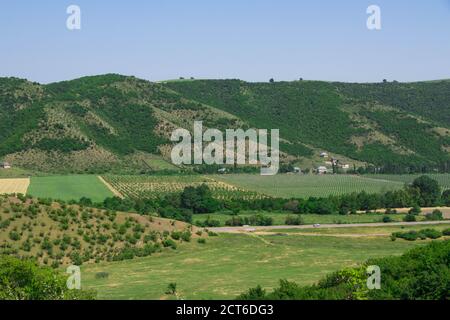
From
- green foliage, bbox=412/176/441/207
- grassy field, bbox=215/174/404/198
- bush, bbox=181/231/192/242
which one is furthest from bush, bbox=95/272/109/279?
green foliage, bbox=412/176/441/207

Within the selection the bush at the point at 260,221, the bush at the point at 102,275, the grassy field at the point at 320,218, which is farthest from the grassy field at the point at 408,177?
the bush at the point at 102,275

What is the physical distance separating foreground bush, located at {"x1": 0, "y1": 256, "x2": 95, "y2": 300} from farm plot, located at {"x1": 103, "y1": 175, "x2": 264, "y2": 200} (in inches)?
2645

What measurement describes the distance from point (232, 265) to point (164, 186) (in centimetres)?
6481

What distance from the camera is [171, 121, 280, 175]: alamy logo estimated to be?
154500mm

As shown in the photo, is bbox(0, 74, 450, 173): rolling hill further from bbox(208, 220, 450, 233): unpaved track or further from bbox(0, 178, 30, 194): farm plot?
bbox(208, 220, 450, 233): unpaved track

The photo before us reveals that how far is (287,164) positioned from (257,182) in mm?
33699

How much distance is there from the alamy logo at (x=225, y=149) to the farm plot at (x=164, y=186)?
20784mm

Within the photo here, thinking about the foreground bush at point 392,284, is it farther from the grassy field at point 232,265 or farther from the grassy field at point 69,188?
the grassy field at point 69,188

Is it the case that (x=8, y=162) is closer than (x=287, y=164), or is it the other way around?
(x=8, y=162)

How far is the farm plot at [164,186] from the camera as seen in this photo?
106m

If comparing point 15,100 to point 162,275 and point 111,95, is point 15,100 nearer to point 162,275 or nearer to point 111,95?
point 111,95

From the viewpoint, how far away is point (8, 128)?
16288 centimetres
